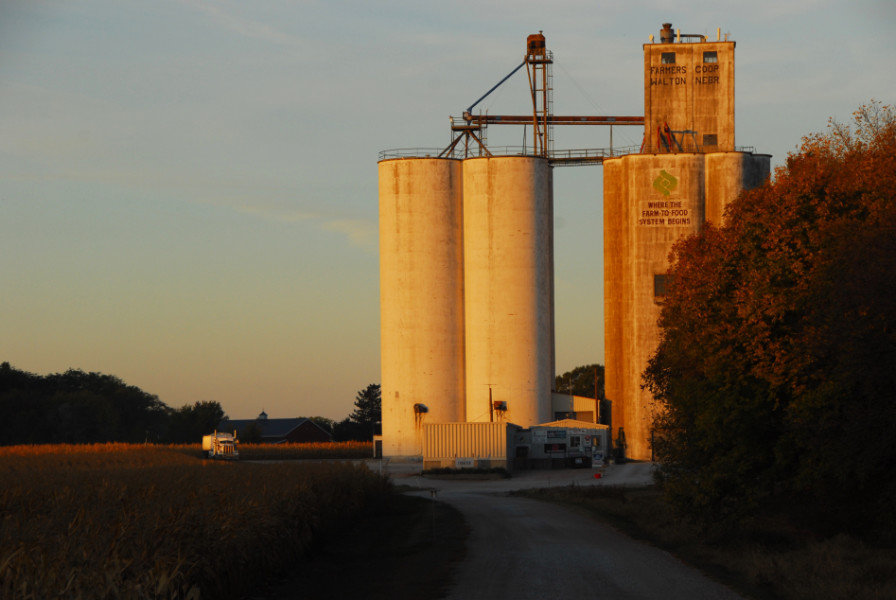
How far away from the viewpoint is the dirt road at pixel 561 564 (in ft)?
65.0

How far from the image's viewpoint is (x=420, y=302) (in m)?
88.2

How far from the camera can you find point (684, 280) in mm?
34719

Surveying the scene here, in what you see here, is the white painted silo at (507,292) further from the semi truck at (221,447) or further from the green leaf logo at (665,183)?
the semi truck at (221,447)

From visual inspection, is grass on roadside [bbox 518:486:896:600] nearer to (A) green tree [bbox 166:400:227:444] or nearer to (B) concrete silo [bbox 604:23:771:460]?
(B) concrete silo [bbox 604:23:771:460]

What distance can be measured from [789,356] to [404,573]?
10916mm

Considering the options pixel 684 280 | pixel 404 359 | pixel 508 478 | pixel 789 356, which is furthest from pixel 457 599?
pixel 404 359

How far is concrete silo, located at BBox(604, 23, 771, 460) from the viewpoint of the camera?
86.6 m

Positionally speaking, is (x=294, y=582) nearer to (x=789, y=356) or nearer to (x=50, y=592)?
(x=50, y=592)

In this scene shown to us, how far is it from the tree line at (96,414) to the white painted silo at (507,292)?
130 feet

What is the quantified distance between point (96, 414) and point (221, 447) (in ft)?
105

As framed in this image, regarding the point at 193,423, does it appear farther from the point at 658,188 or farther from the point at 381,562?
the point at 381,562

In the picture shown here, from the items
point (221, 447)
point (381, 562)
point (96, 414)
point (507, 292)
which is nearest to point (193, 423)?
point (96, 414)

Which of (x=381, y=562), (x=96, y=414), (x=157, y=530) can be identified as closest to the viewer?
(x=157, y=530)

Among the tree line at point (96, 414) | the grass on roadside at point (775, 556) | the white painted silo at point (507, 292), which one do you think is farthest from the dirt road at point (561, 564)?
the tree line at point (96, 414)
